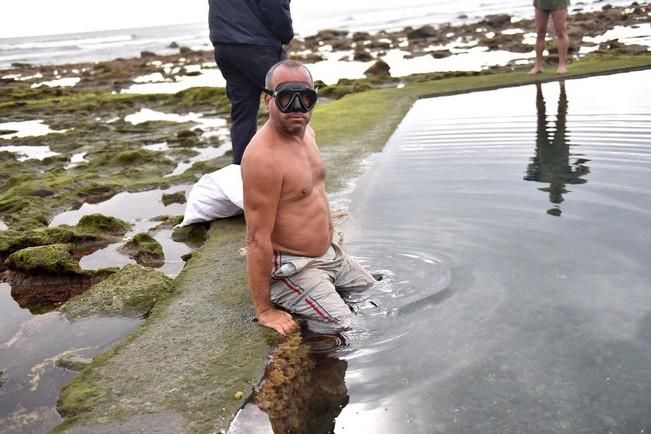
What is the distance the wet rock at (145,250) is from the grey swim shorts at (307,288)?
5.58 ft

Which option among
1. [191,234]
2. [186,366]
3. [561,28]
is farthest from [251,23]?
[561,28]

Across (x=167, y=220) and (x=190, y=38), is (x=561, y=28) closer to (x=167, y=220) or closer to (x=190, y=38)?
(x=167, y=220)

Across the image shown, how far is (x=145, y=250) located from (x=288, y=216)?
198 cm

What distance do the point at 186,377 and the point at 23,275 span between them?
2.42 meters

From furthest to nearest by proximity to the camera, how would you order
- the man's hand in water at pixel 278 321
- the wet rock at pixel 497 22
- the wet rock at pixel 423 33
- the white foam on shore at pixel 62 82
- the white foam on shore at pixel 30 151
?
the wet rock at pixel 497 22 → the wet rock at pixel 423 33 → the white foam on shore at pixel 62 82 → the white foam on shore at pixel 30 151 → the man's hand in water at pixel 278 321

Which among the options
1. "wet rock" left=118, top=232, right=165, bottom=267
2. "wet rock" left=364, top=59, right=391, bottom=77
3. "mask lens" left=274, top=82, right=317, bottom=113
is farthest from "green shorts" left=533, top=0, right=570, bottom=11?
"mask lens" left=274, top=82, right=317, bottom=113

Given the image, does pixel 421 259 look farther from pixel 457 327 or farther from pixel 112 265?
pixel 112 265

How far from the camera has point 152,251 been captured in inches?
211

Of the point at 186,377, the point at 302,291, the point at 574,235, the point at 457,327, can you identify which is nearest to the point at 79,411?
the point at 186,377

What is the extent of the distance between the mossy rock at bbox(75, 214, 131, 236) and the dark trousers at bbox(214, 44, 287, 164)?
1.21 meters

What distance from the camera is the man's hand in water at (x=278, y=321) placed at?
3.57 metres

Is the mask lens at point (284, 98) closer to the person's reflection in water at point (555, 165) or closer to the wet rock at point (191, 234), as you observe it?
the wet rock at point (191, 234)

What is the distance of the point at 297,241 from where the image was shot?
386 cm

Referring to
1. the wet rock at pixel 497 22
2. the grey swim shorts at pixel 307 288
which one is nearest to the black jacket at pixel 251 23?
the grey swim shorts at pixel 307 288
